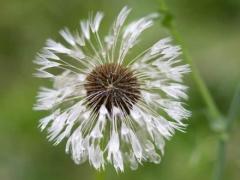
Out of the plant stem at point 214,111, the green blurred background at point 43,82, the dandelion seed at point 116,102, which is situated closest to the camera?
the dandelion seed at point 116,102

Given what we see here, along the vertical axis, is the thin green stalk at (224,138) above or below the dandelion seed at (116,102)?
below

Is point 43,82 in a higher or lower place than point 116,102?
higher

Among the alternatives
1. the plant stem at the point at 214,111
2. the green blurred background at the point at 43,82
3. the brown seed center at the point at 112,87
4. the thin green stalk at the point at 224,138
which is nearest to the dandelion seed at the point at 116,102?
the brown seed center at the point at 112,87

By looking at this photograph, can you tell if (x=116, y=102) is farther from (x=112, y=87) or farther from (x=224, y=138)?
(x=224, y=138)

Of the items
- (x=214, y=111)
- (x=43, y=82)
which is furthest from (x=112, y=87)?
(x=43, y=82)

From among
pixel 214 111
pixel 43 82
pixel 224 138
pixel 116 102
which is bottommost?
pixel 224 138

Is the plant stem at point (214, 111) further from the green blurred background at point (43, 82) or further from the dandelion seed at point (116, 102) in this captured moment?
the green blurred background at point (43, 82)

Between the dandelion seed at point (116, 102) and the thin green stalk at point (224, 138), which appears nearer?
the dandelion seed at point (116, 102)

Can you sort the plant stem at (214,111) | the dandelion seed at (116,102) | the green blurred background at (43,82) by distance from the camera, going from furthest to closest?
the green blurred background at (43,82), the plant stem at (214,111), the dandelion seed at (116,102)
